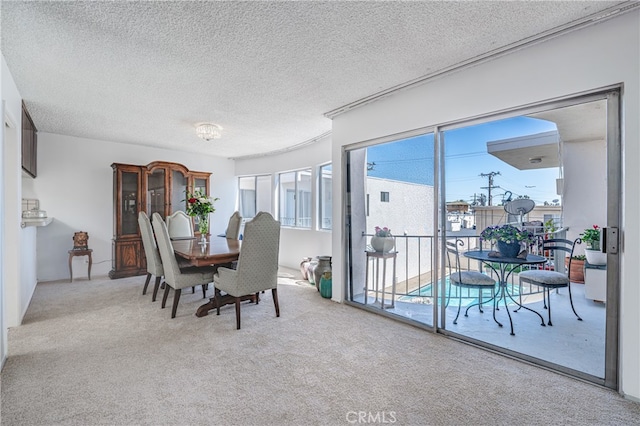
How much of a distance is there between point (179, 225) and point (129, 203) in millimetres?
1021

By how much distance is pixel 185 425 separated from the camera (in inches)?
60.8

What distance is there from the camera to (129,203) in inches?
196

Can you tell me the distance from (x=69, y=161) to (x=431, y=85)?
Result: 18.2 feet

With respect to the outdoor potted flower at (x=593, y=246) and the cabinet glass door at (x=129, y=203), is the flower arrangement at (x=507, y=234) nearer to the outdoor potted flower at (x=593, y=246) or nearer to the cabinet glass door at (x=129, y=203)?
the outdoor potted flower at (x=593, y=246)

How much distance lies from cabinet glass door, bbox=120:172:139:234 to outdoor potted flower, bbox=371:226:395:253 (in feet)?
13.6

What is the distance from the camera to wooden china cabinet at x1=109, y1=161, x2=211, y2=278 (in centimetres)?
482

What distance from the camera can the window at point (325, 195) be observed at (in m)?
5.11

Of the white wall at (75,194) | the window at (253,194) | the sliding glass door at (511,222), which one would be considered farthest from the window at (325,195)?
the white wall at (75,194)

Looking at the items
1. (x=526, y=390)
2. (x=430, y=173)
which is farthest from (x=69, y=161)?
(x=526, y=390)

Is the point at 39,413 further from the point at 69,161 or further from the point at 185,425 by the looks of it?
the point at 69,161

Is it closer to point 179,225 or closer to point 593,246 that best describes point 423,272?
point 593,246

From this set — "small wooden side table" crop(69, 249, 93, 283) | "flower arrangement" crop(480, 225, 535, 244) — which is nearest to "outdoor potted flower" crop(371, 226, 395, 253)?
"flower arrangement" crop(480, 225, 535, 244)

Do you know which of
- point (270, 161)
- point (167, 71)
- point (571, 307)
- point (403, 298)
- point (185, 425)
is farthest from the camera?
point (270, 161)

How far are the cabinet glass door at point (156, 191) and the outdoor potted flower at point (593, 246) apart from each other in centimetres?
569
